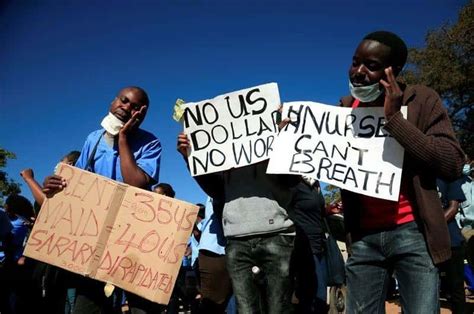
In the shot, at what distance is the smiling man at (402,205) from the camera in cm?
230

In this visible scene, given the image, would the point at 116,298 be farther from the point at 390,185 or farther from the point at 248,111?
the point at 390,185

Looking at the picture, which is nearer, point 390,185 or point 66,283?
point 390,185

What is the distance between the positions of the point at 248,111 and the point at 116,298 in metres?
1.60

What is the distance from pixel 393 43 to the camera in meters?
2.59

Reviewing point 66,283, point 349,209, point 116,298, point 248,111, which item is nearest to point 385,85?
point 349,209

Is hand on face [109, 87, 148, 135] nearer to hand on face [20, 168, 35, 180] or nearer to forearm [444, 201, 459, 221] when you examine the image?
hand on face [20, 168, 35, 180]

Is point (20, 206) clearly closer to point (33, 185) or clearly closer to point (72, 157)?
point (72, 157)

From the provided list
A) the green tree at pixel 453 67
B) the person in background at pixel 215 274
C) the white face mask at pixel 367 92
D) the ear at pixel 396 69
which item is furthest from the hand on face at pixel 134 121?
the green tree at pixel 453 67

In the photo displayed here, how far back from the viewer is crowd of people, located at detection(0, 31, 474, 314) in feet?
7.67

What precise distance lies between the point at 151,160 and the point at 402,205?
161 cm

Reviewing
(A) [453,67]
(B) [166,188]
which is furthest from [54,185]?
(A) [453,67]

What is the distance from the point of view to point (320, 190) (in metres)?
5.43

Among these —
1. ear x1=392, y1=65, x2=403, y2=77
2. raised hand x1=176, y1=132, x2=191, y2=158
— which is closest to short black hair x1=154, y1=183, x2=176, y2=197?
raised hand x1=176, y1=132, x2=191, y2=158

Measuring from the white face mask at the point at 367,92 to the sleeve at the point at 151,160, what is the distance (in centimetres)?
135
